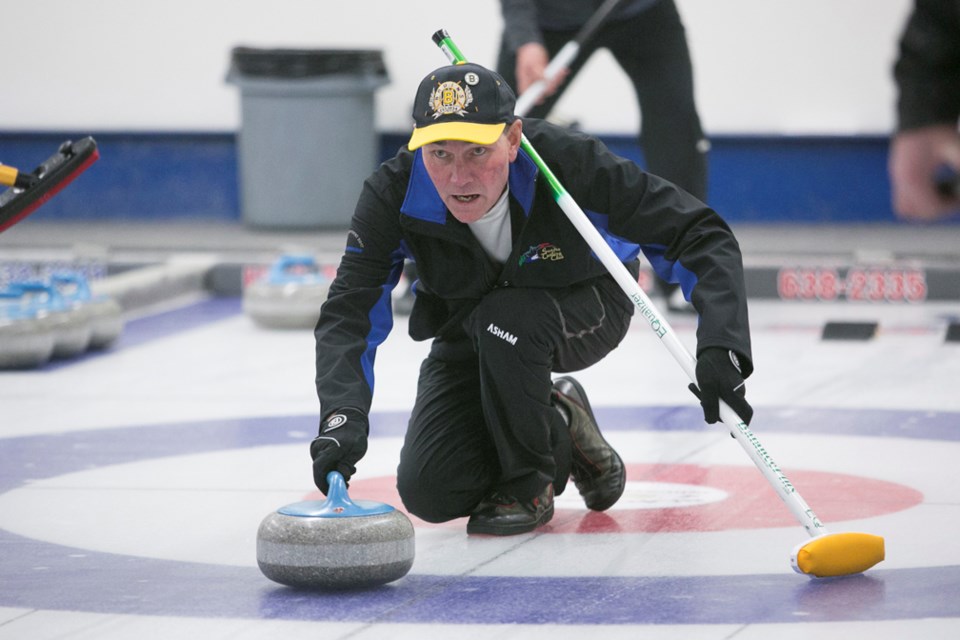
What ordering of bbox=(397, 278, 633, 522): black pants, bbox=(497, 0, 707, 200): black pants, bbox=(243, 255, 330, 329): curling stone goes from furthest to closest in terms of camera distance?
1. bbox=(243, 255, 330, 329): curling stone
2. bbox=(497, 0, 707, 200): black pants
3. bbox=(397, 278, 633, 522): black pants

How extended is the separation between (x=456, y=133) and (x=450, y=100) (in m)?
0.08

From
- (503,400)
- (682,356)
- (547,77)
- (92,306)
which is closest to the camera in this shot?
(682,356)

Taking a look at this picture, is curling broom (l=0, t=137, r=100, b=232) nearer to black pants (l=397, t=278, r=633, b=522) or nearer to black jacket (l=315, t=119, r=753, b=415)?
black jacket (l=315, t=119, r=753, b=415)

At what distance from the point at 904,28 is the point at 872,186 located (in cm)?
702

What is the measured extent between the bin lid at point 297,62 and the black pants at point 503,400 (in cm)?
568

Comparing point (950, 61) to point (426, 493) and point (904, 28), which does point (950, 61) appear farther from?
point (426, 493)

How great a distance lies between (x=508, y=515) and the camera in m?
3.60

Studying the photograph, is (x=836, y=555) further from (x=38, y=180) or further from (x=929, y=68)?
(x=38, y=180)

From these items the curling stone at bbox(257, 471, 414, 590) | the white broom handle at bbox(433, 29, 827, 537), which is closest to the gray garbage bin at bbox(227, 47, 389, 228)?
the white broom handle at bbox(433, 29, 827, 537)

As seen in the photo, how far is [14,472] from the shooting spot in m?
4.29

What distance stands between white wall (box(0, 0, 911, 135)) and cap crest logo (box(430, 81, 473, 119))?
6.06 meters

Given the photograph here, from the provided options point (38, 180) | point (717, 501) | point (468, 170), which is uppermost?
point (468, 170)

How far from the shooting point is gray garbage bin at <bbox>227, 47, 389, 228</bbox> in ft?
30.4

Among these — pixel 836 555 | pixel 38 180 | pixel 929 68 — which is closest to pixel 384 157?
pixel 38 180
